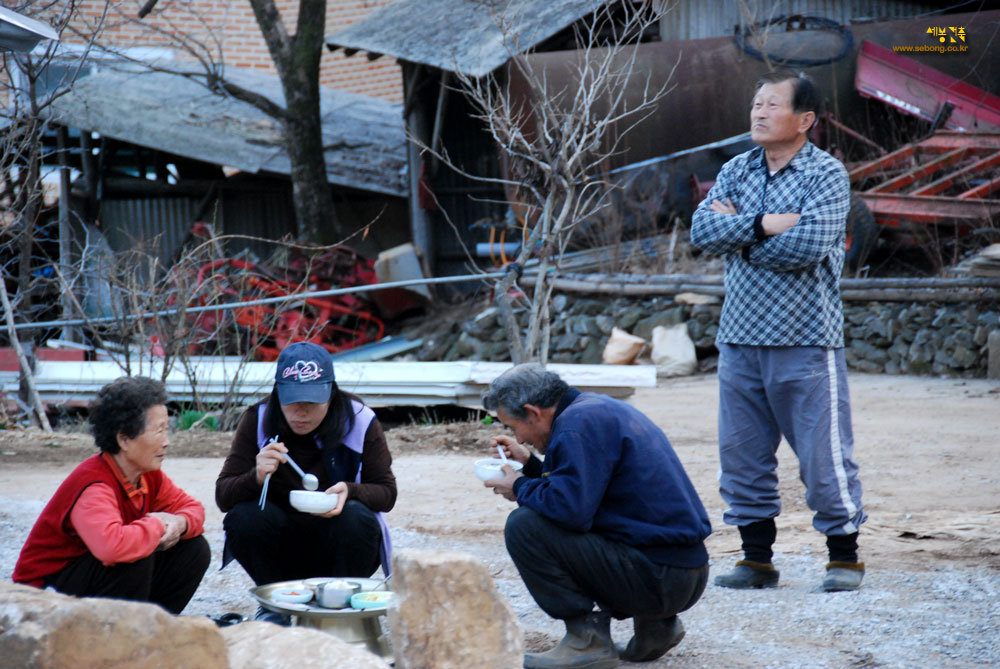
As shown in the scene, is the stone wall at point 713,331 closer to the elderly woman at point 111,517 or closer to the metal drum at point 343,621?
the metal drum at point 343,621

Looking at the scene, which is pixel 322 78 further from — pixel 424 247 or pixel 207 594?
pixel 207 594

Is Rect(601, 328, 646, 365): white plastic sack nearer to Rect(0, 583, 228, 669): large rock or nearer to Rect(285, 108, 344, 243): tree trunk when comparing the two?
Rect(285, 108, 344, 243): tree trunk

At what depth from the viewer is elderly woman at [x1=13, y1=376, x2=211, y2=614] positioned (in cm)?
285

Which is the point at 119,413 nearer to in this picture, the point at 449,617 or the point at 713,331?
the point at 449,617

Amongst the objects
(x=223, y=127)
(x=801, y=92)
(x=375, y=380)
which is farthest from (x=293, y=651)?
(x=223, y=127)

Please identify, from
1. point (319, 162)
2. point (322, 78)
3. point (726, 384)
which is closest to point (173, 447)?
point (726, 384)

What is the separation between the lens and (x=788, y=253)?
11.8 ft

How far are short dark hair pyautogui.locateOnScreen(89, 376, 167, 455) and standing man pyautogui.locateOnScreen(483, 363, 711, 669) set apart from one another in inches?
40.5

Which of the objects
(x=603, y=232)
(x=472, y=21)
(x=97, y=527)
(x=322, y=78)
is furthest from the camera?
(x=322, y=78)

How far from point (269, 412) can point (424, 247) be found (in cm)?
1078

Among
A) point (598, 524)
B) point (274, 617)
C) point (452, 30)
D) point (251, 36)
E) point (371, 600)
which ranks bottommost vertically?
point (274, 617)

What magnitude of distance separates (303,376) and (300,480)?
1.25 ft

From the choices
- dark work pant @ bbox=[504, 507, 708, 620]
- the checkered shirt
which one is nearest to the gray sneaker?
the checkered shirt

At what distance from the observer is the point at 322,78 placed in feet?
63.5
